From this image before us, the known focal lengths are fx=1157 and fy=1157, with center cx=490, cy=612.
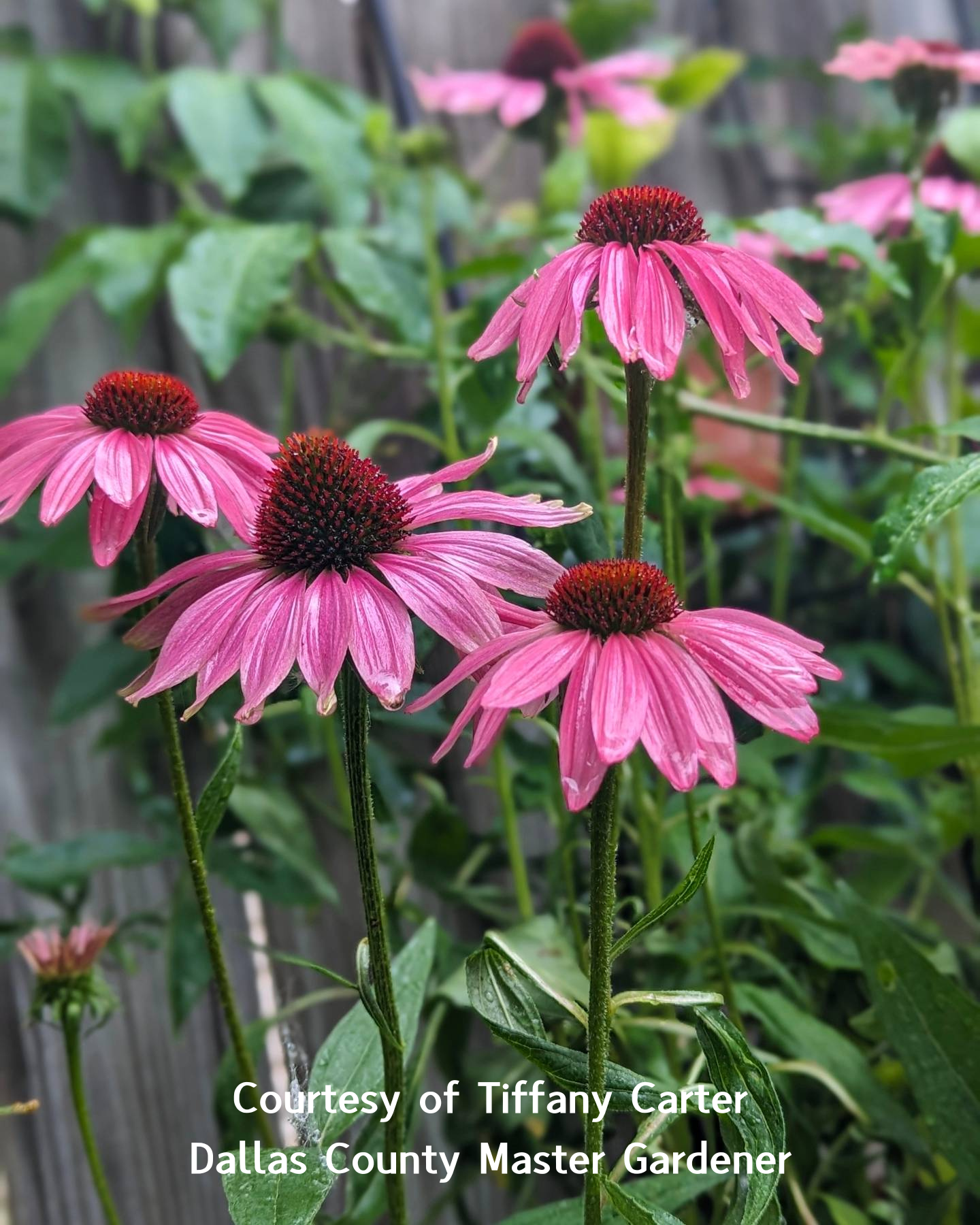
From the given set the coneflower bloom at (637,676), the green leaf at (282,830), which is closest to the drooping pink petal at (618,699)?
the coneflower bloom at (637,676)

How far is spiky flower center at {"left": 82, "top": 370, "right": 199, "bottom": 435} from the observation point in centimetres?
40

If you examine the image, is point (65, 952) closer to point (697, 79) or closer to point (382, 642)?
point (382, 642)

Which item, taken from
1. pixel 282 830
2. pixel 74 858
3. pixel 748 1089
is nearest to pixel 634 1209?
pixel 748 1089

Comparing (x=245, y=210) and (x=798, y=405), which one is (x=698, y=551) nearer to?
(x=798, y=405)

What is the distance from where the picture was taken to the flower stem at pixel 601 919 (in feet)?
1.02

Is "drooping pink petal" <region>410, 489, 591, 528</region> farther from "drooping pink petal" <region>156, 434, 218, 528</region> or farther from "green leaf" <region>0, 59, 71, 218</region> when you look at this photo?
"green leaf" <region>0, 59, 71, 218</region>

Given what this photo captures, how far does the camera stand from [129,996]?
0.92m

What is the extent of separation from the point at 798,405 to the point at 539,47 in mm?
410

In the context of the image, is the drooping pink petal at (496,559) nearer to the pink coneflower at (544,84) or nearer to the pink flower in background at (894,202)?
the pink flower in background at (894,202)

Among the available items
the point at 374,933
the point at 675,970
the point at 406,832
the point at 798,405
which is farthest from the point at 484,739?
the point at 406,832

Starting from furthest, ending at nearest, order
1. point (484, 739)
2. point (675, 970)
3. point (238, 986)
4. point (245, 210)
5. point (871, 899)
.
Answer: point (245, 210)
point (238, 986)
point (871, 899)
point (675, 970)
point (484, 739)

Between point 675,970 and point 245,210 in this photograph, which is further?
point 245,210

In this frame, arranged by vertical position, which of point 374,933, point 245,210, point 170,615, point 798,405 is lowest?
point 374,933

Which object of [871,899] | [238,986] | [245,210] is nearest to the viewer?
[871,899]
